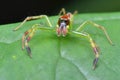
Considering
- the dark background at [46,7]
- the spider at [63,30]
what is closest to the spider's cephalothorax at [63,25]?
the spider at [63,30]

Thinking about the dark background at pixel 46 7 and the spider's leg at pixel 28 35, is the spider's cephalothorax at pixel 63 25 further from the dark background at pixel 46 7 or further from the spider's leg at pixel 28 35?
the dark background at pixel 46 7

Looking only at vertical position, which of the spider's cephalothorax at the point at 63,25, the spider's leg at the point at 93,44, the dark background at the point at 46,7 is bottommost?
the dark background at the point at 46,7

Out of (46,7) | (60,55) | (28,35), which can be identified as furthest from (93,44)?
(46,7)

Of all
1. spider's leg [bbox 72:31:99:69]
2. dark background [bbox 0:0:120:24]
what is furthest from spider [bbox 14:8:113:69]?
dark background [bbox 0:0:120:24]

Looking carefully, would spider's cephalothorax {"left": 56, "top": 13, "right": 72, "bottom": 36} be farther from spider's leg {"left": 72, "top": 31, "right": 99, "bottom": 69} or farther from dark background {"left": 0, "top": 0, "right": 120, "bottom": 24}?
dark background {"left": 0, "top": 0, "right": 120, "bottom": 24}

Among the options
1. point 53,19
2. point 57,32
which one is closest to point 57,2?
point 53,19

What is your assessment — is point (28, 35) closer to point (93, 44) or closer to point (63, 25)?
Answer: point (63, 25)
